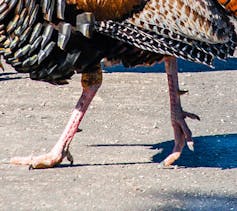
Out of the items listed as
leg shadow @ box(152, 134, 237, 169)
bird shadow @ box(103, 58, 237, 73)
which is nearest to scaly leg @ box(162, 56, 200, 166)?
leg shadow @ box(152, 134, 237, 169)

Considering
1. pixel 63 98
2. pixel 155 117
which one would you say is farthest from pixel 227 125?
pixel 63 98

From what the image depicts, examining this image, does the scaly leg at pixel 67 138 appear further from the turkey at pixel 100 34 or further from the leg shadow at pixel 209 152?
the leg shadow at pixel 209 152

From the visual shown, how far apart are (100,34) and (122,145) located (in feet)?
3.61

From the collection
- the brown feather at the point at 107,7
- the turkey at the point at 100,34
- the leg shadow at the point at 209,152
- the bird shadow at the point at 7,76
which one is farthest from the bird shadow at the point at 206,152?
the bird shadow at the point at 7,76

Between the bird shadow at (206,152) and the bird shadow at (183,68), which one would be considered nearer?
the bird shadow at (206,152)

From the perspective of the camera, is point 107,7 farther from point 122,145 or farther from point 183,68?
point 183,68

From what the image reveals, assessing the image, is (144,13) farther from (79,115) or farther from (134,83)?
(134,83)

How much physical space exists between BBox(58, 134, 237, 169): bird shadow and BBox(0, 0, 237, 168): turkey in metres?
0.72

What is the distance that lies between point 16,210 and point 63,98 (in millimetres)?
2961

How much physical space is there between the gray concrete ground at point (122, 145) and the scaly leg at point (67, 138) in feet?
0.19

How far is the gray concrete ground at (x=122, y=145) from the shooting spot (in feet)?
18.9

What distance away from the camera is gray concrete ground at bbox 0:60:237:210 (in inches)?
226

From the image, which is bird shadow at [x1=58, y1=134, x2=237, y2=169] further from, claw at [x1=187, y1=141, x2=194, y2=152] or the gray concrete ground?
claw at [x1=187, y1=141, x2=194, y2=152]

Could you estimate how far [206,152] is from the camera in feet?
22.6
